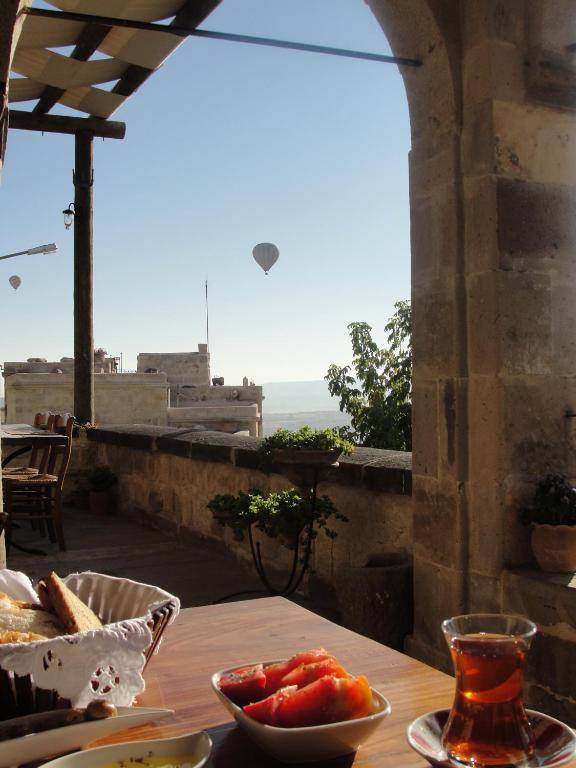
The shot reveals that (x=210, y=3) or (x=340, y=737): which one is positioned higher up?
(x=210, y=3)

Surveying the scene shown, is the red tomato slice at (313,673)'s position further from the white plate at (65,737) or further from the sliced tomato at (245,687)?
the white plate at (65,737)

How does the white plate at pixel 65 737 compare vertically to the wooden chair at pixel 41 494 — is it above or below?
above

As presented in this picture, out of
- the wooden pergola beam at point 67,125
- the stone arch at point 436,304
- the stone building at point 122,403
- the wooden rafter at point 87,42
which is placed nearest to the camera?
the stone arch at point 436,304

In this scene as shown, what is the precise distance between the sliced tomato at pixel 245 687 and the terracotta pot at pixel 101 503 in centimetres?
614

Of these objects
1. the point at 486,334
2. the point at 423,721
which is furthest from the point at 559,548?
the point at 423,721

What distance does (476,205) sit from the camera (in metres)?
2.90

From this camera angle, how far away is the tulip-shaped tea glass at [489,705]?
30.1 inches

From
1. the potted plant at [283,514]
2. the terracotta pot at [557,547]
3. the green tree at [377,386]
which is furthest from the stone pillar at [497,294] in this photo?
the green tree at [377,386]

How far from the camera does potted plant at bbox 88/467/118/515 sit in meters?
6.89

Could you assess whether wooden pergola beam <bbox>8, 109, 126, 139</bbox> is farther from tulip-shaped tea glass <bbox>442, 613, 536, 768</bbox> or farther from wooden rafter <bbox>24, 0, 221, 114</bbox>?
tulip-shaped tea glass <bbox>442, 613, 536, 768</bbox>

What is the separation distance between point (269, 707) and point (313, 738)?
0.21 feet

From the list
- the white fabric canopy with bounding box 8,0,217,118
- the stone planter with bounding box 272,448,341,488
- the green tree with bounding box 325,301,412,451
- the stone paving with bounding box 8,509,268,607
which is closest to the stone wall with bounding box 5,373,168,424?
the green tree with bounding box 325,301,412,451

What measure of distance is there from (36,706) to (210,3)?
14.4 feet

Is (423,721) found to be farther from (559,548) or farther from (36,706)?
(559,548)
